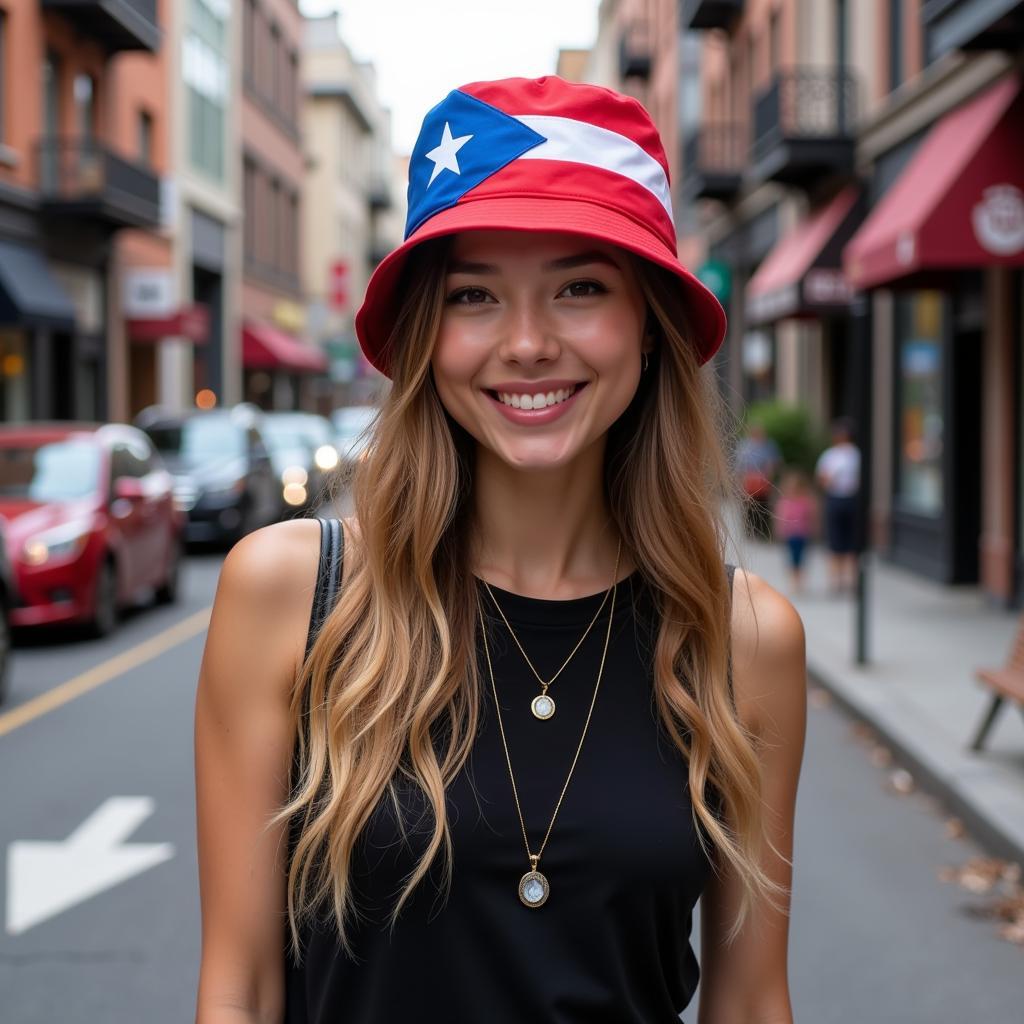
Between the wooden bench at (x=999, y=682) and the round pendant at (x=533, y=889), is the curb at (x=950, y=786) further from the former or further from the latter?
the round pendant at (x=533, y=889)

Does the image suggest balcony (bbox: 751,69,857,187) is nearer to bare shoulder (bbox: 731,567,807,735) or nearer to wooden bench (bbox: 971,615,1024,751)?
wooden bench (bbox: 971,615,1024,751)

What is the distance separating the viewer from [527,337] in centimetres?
209

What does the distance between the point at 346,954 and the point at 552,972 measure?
0.28 m

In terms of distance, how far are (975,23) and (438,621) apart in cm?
1157

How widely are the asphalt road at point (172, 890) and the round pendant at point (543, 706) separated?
9.31ft

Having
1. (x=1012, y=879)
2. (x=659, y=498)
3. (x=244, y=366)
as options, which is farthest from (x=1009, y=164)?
(x=244, y=366)

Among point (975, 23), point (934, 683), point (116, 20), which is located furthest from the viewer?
point (116, 20)

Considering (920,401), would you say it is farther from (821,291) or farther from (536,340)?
(536,340)

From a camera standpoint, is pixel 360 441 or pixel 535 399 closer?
pixel 535 399

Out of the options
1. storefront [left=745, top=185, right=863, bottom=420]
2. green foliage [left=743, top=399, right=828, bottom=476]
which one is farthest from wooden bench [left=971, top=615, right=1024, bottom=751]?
green foliage [left=743, top=399, right=828, bottom=476]

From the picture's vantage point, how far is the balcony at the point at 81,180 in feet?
80.9

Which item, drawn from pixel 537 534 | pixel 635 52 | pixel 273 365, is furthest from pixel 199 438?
pixel 635 52

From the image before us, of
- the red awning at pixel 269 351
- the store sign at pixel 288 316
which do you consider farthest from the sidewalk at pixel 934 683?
the store sign at pixel 288 316

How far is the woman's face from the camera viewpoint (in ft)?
6.94
